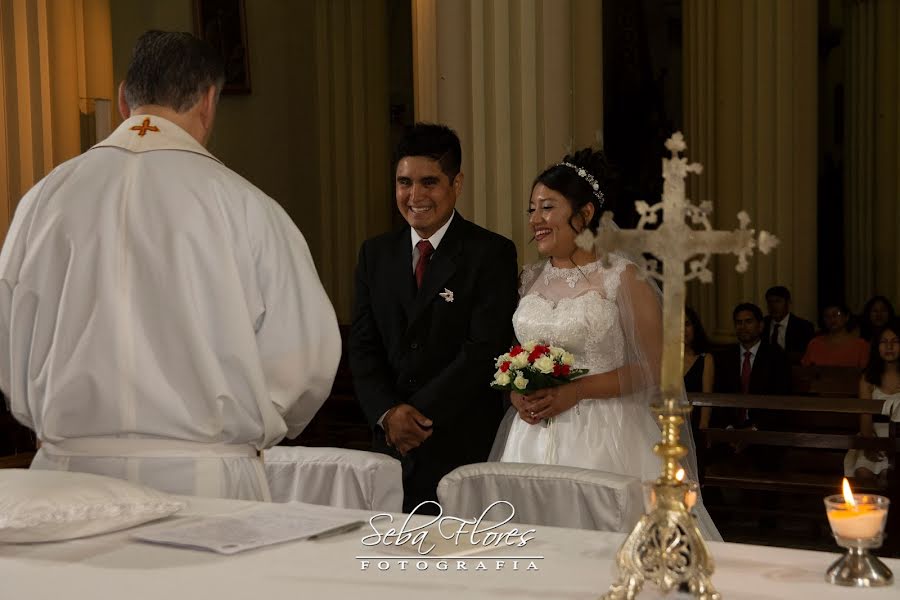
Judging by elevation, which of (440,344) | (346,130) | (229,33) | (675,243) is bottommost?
(440,344)

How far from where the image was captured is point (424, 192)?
4.59 metres

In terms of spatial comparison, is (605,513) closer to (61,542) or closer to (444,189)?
(61,542)

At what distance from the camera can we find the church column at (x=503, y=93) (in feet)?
19.6

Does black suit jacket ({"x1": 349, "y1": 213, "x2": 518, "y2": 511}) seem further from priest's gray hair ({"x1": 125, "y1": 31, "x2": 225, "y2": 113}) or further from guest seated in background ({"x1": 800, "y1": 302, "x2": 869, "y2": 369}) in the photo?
guest seated in background ({"x1": 800, "y1": 302, "x2": 869, "y2": 369})

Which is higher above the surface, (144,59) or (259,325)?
(144,59)

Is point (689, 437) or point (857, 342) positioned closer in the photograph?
point (689, 437)

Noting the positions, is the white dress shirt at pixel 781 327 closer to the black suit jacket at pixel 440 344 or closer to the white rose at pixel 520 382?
the black suit jacket at pixel 440 344

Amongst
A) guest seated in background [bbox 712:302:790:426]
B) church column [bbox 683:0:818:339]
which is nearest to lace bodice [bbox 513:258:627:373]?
guest seated in background [bbox 712:302:790:426]

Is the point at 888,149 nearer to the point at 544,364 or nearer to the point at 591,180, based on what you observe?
the point at 591,180

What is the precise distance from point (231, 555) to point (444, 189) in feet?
8.53

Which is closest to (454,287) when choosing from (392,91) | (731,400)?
(731,400)

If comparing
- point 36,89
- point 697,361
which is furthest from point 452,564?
point 36,89

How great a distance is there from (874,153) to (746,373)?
25.6 feet

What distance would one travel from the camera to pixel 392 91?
16703mm
